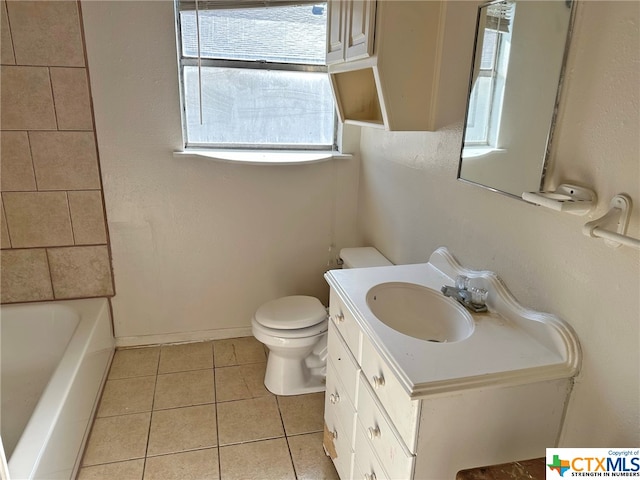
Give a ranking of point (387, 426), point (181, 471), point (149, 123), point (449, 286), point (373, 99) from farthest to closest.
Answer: point (149, 123)
point (373, 99)
point (181, 471)
point (449, 286)
point (387, 426)

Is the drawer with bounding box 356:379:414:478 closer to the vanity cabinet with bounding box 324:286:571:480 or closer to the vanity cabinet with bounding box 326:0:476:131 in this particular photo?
the vanity cabinet with bounding box 324:286:571:480

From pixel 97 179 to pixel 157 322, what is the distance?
2.95ft

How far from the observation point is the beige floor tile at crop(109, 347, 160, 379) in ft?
7.97

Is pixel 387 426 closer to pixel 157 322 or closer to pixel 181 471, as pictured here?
pixel 181 471

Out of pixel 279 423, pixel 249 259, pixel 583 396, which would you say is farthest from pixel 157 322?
pixel 583 396

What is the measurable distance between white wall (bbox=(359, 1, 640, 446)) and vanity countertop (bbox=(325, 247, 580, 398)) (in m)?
0.04

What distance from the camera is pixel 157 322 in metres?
2.66

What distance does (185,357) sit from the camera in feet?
8.48

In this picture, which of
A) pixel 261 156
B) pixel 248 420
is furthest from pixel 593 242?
pixel 261 156

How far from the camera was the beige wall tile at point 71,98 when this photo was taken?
216 cm

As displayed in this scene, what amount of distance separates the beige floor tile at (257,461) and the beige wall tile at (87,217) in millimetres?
1332

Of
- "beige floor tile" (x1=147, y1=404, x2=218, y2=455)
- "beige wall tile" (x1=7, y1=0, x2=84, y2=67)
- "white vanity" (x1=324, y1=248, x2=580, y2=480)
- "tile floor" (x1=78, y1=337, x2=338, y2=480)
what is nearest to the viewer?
"white vanity" (x1=324, y1=248, x2=580, y2=480)

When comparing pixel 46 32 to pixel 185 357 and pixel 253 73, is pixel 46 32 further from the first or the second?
pixel 185 357

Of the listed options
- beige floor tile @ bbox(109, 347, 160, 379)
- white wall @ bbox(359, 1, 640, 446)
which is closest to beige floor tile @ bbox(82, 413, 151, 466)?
beige floor tile @ bbox(109, 347, 160, 379)
